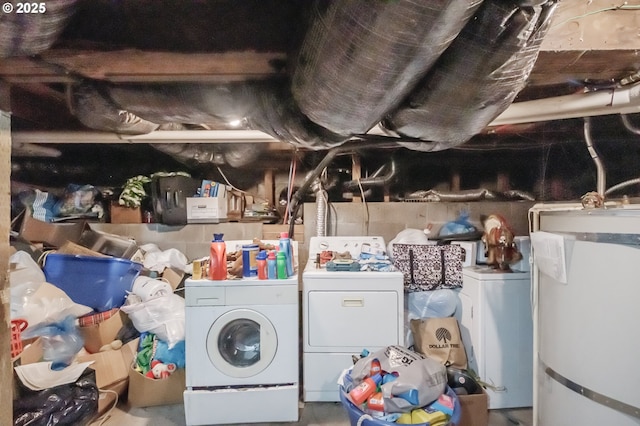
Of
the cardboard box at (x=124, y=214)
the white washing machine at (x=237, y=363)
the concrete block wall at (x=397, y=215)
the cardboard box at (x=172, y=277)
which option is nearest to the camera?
the white washing machine at (x=237, y=363)

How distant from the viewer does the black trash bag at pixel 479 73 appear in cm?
90

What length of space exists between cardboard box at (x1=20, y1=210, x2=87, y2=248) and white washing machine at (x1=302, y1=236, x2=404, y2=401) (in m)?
2.32

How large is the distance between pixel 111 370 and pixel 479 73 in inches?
112

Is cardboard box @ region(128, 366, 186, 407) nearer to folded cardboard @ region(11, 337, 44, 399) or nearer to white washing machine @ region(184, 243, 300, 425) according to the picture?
white washing machine @ region(184, 243, 300, 425)

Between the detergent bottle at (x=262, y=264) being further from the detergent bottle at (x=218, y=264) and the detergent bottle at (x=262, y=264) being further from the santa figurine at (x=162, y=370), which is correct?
the santa figurine at (x=162, y=370)

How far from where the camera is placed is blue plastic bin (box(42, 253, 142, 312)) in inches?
115

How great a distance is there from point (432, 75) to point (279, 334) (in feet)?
6.07

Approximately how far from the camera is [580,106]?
1.81 metres

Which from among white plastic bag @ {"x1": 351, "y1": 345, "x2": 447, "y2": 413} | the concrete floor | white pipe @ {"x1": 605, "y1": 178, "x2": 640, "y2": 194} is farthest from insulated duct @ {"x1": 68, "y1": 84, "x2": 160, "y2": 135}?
white pipe @ {"x1": 605, "y1": 178, "x2": 640, "y2": 194}

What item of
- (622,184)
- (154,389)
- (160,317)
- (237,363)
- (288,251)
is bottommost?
(154,389)

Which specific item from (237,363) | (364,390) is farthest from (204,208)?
(364,390)

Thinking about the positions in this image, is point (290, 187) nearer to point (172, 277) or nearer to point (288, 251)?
point (288, 251)

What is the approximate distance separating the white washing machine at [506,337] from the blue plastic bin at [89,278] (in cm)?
271

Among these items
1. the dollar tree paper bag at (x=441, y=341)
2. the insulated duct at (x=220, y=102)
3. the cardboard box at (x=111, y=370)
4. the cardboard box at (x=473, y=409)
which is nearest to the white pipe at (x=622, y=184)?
the dollar tree paper bag at (x=441, y=341)
